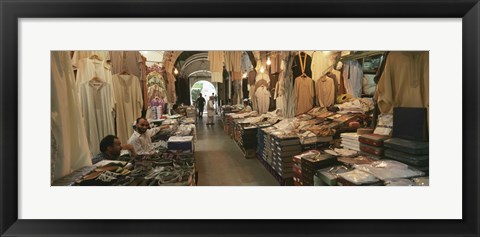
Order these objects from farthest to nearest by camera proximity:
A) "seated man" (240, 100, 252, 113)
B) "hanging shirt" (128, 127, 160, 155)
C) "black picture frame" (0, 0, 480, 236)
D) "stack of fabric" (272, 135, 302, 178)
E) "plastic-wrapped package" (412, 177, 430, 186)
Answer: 1. "seated man" (240, 100, 252, 113)
2. "stack of fabric" (272, 135, 302, 178)
3. "hanging shirt" (128, 127, 160, 155)
4. "plastic-wrapped package" (412, 177, 430, 186)
5. "black picture frame" (0, 0, 480, 236)

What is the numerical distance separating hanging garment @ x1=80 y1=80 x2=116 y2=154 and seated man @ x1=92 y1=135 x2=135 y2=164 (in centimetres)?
3

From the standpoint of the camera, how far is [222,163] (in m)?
1.78

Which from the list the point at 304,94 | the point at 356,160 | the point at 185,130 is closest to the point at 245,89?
the point at 304,94

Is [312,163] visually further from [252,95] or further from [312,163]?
[252,95]

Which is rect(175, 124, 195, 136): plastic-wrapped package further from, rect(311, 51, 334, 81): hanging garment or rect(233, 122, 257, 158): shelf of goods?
rect(311, 51, 334, 81): hanging garment

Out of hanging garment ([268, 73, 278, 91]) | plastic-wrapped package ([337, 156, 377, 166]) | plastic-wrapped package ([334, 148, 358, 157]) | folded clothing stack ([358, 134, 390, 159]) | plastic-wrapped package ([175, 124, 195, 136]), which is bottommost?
plastic-wrapped package ([337, 156, 377, 166])

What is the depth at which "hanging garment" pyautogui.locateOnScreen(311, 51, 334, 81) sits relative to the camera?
1.62m

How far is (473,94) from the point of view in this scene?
150 centimetres

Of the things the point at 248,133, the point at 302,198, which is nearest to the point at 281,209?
the point at 302,198

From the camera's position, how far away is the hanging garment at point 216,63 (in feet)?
5.34

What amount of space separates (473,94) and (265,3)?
1.26 metres

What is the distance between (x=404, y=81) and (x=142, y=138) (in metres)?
1.74

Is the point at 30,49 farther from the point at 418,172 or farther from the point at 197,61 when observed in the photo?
the point at 418,172

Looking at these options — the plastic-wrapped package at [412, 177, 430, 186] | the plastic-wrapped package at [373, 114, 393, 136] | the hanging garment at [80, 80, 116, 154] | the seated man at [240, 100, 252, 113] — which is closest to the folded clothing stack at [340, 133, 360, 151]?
the plastic-wrapped package at [373, 114, 393, 136]
